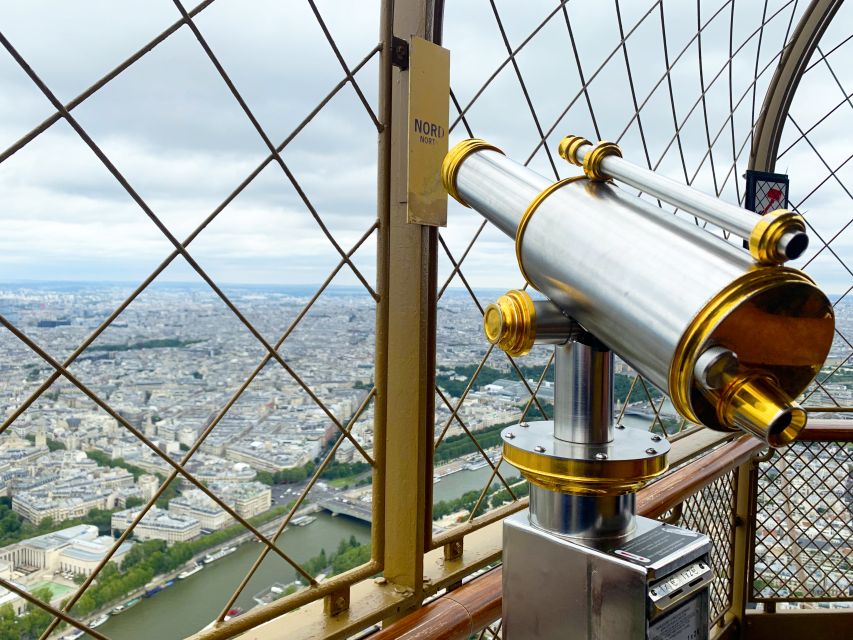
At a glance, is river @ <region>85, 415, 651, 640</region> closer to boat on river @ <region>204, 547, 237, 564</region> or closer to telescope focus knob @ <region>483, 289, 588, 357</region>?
boat on river @ <region>204, 547, 237, 564</region>

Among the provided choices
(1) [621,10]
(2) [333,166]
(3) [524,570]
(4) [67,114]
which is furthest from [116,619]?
(1) [621,10]

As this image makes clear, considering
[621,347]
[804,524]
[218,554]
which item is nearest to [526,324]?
[621,347]

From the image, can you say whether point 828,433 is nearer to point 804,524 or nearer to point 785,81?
point 804,524

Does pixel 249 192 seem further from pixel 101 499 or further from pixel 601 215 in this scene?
pixel 601 215

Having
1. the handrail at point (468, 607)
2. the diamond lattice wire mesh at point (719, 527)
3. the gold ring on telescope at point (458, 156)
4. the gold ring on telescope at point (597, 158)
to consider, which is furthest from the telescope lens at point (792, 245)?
the diamond lattice wire mesh at point (719, 527)

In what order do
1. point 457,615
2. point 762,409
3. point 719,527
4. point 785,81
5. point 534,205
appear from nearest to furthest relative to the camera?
point 762,409 < point 534,205 < point 457,615 < point 719,527 < point 785,81
